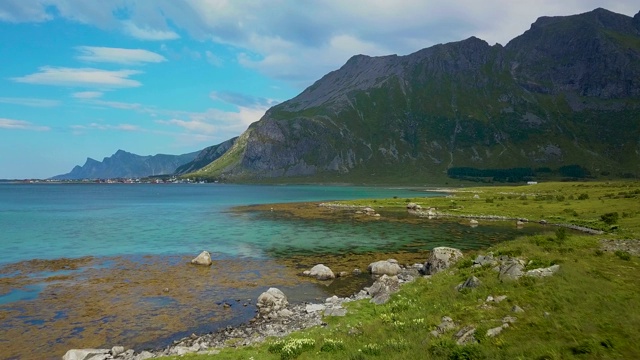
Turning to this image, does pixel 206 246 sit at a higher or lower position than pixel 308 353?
lower

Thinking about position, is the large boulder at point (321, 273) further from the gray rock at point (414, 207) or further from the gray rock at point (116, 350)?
the gray rock at point (414, 207)

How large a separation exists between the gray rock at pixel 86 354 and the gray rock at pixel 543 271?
29080mm

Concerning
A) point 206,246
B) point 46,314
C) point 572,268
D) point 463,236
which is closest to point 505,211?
point 463,236

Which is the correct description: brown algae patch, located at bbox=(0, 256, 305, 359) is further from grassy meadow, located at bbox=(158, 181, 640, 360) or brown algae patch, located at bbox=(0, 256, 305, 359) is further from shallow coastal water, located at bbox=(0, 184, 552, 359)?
grassy meadow, located at bbox=(158, 181, 640, 360)

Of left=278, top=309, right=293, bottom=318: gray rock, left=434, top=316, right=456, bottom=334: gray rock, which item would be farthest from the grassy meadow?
left=278, top=309, right=293, bottom=318: gray rock

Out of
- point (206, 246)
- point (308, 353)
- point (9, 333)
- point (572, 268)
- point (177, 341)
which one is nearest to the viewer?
point (308, 353)

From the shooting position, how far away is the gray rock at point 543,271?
24.2 meters

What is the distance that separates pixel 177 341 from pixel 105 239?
203 ft

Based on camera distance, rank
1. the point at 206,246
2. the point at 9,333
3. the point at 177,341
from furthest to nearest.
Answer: the point at 206,246 → the point at 9,333 → the point at 177,341

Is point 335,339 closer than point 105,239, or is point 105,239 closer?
point 335,339

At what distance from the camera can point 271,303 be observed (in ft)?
124

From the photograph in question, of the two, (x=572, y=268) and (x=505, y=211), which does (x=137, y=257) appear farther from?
(x=505, y=211)

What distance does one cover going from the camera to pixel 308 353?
2036 cm

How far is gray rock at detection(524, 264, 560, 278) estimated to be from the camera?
2421cm
